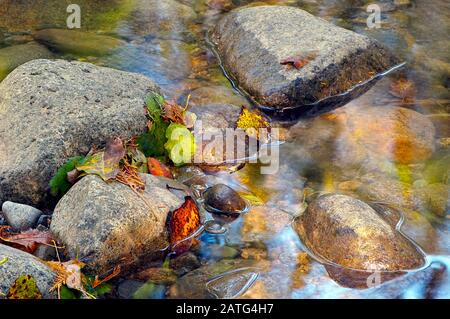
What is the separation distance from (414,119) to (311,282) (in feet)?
8.52

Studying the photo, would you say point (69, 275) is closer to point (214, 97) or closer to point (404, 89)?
point (214, 97)

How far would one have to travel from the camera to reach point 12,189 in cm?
465

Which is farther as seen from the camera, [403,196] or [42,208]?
[403,196]

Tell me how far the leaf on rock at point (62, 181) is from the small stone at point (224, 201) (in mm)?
1006

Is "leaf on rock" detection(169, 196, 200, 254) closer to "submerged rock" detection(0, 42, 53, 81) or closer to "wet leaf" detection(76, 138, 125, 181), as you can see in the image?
"wet leaf" detection(76, 138, 125, 181)

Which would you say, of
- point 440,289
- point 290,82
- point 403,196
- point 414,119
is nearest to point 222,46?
point 290,82

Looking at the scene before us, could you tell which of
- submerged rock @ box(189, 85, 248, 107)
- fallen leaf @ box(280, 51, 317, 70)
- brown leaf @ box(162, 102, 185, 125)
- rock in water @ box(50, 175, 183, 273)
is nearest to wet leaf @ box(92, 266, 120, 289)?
rock in water @ box(50, 175, 183, 273)

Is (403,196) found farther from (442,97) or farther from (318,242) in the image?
(442,97)

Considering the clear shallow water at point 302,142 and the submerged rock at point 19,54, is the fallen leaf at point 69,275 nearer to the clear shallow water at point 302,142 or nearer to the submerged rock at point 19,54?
the clear shallow water at point 302,142

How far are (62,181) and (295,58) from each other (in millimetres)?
2888

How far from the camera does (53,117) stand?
4.88 meters

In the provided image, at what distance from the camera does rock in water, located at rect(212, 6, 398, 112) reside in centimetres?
645

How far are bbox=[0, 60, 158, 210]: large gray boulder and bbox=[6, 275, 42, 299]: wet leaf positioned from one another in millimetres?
1185

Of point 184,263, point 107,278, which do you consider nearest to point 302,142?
point 184,263
